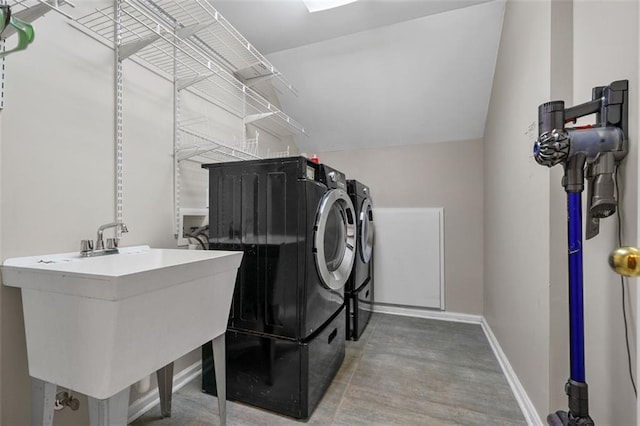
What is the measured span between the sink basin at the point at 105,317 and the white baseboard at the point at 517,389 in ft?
5.10

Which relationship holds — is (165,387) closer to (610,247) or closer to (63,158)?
(63,158)

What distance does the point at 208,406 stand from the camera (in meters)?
1.41

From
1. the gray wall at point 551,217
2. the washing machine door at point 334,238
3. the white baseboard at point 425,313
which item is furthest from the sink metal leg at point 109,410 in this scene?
the white baseboard at point 425,313

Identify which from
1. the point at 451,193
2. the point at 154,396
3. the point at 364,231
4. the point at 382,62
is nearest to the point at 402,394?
the point at 364,231

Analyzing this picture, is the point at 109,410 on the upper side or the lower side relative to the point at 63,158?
lower

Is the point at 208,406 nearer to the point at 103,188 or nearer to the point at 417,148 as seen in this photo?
the point at 103,188

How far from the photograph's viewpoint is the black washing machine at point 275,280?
129cm

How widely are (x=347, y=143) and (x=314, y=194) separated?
1920mm

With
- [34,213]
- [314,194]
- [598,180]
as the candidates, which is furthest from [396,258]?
[34,213]

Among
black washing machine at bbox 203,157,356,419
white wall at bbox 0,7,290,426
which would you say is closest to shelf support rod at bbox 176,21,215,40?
white wall at bbox 0,7,290,426

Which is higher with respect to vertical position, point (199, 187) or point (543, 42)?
point (543, 42)

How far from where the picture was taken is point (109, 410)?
0.73 metres

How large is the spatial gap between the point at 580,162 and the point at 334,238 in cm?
124

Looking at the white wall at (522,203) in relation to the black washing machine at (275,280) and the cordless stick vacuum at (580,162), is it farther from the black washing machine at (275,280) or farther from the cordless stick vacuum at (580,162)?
the black washing machine at (275,280)
